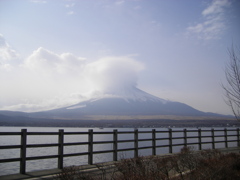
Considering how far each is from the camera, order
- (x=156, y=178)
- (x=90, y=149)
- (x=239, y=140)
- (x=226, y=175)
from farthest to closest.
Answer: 1. (x=239, y=140)
2. (x=90, y=149)
3. (x=226, y=175)
4. (x=156, y=178)

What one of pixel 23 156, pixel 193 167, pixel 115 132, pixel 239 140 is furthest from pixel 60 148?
pixel 239 140

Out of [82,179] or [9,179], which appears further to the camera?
[9,179]

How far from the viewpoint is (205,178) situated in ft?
18.8

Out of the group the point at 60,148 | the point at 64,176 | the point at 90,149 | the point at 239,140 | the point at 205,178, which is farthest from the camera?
the point at 239,140

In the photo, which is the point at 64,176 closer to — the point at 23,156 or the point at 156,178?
the point at 156,178

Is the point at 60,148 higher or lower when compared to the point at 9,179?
higher

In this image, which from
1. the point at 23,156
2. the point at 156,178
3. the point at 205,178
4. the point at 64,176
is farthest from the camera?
the point at 23,156

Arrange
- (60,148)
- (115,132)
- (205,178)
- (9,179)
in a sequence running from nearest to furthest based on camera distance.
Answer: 1. (205,178)
2. (9,179)
3. (60,148)
4. (115,132)

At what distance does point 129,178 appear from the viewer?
16.7ft

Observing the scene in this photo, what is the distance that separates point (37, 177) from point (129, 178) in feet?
13.0

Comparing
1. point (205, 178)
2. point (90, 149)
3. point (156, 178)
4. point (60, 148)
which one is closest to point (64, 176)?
point (156, 178)

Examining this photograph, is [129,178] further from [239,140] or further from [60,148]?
[239,140]

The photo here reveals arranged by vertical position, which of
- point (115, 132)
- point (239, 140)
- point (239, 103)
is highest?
point (239, 103)

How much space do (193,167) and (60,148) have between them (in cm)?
469
